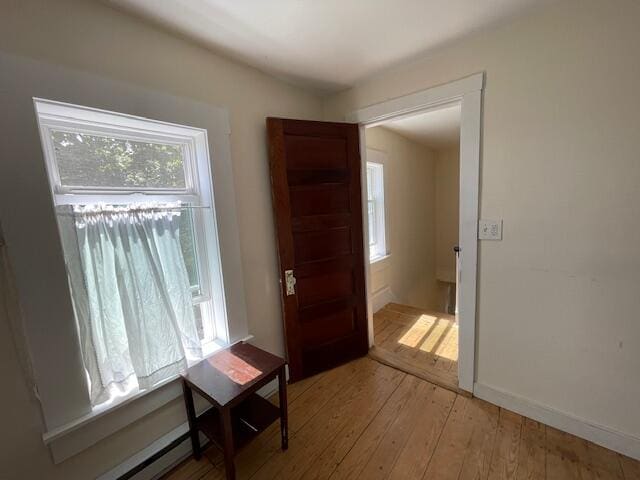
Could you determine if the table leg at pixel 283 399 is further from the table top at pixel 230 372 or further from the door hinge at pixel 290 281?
the door hinge at pixel 290 281

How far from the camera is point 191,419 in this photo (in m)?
1.39

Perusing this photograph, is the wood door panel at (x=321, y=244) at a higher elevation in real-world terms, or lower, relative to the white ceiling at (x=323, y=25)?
lower

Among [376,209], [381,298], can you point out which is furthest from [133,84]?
[381,298]

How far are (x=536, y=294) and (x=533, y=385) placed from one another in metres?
0.57

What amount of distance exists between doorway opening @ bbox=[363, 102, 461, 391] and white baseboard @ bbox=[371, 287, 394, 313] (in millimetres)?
12

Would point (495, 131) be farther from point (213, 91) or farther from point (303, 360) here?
point (303, 360)

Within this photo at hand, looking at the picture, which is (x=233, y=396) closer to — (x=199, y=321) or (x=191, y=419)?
(x=191, y=419)

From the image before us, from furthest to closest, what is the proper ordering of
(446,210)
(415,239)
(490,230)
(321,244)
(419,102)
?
(446,210) < (415,239) < (321,244) < (419,102) < (490,230)

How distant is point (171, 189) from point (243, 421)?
134cm

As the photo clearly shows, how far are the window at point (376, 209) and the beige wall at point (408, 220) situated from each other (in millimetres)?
103

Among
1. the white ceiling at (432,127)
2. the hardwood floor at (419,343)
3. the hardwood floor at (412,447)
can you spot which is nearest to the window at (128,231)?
the hardwood floor at (412,447)

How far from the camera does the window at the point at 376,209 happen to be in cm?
326

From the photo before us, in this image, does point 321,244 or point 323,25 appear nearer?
point 323,25

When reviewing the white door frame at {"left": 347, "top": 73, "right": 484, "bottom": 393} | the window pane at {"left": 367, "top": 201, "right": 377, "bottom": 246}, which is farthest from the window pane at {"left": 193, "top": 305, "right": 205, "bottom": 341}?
the window pane at {"left": 367, "top": 201, "right": 377, "bottom": 246}
